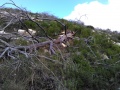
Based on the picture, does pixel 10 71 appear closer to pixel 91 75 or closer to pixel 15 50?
pixel 15 50

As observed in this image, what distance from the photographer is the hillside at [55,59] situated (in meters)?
5.13

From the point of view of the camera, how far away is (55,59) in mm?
5910

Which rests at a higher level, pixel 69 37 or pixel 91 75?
pixel 69 37

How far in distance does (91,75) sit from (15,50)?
1608mm

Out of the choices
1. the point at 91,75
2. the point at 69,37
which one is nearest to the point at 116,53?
the point at 69,37

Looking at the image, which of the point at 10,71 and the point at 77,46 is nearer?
the point at 10,71

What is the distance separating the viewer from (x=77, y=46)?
24.1 feet

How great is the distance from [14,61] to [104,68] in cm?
225

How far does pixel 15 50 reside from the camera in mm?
5727

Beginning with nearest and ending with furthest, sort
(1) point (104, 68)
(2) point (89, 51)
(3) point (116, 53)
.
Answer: (1) point (104, 68)
(2) point (89, 51)
(3) point (116, 53)

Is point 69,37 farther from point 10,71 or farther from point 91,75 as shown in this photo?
point 10,71

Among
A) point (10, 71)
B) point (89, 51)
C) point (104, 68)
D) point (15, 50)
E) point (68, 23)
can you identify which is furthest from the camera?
point (68, 23)

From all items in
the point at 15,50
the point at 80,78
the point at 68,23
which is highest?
the point at 68,23

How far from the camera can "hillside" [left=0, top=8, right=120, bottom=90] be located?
5.13 metres
